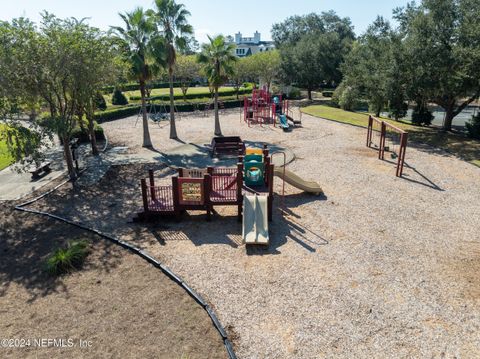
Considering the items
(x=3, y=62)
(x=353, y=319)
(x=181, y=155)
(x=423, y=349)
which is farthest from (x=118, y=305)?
(x=181, y=155)

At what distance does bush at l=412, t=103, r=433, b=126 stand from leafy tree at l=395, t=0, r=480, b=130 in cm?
785

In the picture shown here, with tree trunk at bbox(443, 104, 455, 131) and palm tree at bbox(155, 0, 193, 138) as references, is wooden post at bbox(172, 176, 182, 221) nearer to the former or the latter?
palm tree at bbox(155, 0, 193, 138)

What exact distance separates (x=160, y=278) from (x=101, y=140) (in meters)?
19.3

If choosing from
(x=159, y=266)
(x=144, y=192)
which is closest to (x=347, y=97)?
(x=144, y=192)

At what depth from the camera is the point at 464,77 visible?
21.0 meters

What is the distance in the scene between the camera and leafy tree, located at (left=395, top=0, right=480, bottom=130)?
20625 mm

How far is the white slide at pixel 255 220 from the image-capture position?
11215 millimetres

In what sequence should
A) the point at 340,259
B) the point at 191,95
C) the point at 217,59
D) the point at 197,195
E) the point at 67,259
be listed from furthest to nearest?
the point at 191,95 < the point at 217,59 < the point at 197,195 < the point at 340,259 < the point at 67,259

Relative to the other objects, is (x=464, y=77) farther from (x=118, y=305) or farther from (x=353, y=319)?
(x=118, y=305)

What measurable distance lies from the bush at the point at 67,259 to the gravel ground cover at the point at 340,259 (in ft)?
5.37

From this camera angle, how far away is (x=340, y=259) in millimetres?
10414

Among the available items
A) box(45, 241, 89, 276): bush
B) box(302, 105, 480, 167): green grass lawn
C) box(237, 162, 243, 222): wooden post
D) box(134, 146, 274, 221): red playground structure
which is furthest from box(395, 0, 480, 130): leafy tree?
box(45, 241, 89, 276): bush

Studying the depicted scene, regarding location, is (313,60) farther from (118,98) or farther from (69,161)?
(69,161)

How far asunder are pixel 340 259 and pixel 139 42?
1735 centimetres
